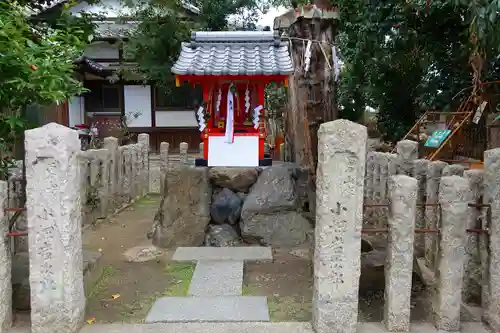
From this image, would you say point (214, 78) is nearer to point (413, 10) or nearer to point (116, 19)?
point (413, 10)

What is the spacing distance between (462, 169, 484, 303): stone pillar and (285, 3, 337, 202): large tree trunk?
3450mm

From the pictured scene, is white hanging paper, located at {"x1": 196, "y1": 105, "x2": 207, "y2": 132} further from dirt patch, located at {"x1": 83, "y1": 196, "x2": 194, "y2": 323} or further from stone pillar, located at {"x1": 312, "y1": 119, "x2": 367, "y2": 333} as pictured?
stone pillar, located at {"x1": 312, "y1": 119, "x2": 367, "y2": 333}

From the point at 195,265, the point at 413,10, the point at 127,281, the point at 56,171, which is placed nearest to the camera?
the point at 56,171

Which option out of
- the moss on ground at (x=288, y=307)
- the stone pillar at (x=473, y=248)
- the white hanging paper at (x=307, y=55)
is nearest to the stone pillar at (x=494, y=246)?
the stone pillar at (x=473, y=248)

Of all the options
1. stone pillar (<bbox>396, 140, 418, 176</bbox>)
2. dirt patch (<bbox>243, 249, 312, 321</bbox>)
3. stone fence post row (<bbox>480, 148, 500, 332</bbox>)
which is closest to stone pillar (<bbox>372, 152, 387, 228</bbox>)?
stone pillar (<bbox>396, 140, 418, 176</bbox>)

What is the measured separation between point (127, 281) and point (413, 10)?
675 cm

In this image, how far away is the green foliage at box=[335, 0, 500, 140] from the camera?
26.1 feet

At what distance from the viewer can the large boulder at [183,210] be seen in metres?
6.71

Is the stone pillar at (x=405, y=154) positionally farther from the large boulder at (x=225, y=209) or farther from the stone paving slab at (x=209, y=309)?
the stone paving slab at (x=209, y=309)

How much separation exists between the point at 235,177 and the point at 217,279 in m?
2.19

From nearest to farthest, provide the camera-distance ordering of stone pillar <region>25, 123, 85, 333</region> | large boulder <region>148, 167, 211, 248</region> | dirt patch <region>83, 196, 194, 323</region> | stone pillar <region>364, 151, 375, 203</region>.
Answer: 1. stone pillar <region>25, 123, 85, 333</region>
2. dirt patch <region>83, 196, 194, 323</region>
3. large boulder <region>148, 167, 211, 248</region>
4. stone pillar <region>364, 151, 375, 203</region>

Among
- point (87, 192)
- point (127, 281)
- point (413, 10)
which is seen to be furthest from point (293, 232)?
point (413, 10)

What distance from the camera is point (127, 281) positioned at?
5.30 metres

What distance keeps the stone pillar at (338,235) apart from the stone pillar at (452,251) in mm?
735
